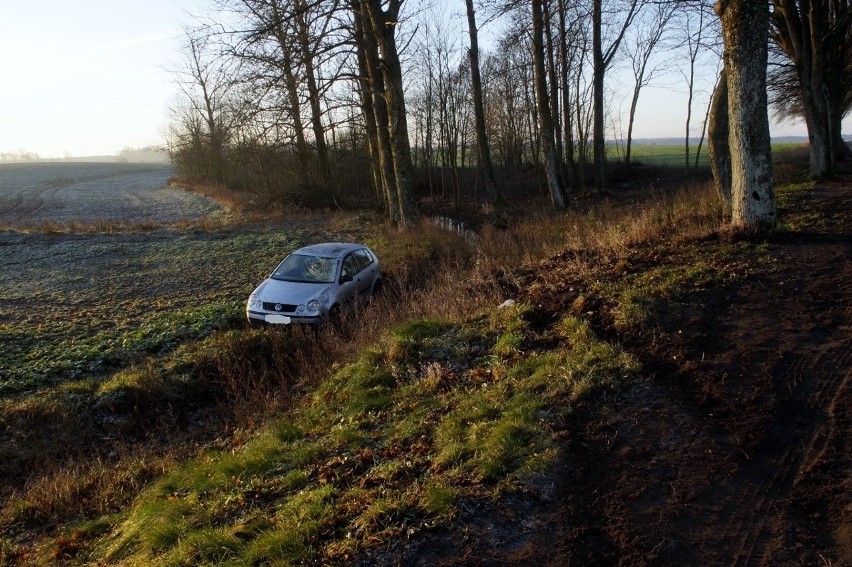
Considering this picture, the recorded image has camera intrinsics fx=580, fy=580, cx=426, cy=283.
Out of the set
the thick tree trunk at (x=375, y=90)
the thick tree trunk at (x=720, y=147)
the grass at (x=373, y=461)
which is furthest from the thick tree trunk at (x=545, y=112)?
the grass at (x=373, y=461)

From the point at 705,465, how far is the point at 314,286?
8.60 metres

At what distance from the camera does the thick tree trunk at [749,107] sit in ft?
27.7

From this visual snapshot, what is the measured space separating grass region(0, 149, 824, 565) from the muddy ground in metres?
0.26

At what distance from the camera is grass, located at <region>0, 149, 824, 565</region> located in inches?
175

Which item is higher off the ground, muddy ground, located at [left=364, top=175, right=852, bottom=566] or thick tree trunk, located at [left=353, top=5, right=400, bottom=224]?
thick tree trunk, located at [left=353, top=5, right=400, bottom=224]

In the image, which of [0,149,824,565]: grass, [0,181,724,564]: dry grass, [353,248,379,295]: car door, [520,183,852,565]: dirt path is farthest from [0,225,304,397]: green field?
[520,183,852,565]: dirt path

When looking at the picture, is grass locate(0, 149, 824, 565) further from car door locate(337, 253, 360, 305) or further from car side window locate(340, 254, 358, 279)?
car side window locate(340, 254, 358, 279)

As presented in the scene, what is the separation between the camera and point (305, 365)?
9.16 meters

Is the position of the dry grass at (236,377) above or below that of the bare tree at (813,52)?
below

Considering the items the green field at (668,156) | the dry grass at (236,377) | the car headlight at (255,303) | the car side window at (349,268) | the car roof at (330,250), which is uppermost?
the green field at (668,156)

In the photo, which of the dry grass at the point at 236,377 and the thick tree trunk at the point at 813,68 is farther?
the thick tree trunk at the point at 813,68

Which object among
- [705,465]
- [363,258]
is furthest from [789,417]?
[363,258]

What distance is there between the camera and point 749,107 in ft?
28.2

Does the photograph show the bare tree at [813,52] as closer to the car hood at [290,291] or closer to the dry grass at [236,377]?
the dry grass at [236,377]
